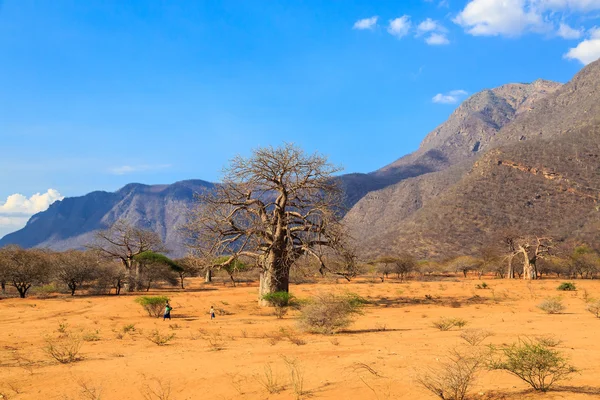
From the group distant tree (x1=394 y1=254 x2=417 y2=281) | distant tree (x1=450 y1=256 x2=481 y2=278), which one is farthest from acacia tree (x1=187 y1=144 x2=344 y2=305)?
distant tree (x1=450 y1=256 x2=481 y2=278)

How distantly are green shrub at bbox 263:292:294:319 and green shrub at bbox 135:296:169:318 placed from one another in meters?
4.87

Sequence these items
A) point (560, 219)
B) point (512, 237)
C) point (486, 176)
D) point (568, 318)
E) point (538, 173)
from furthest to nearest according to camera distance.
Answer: point (486, 176) → point (538, 173) → point (560, 219) → point (512, 237) → point (568, 318)

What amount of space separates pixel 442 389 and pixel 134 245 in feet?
124

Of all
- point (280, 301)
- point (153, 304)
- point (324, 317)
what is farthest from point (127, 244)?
point (324, 317)

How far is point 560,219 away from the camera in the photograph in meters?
61.9

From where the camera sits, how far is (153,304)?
20125 mm

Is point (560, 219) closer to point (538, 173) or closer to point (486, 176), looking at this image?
point (538, 173)

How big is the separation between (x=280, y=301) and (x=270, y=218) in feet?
14.8

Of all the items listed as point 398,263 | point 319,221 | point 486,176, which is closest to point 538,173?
point 486,176

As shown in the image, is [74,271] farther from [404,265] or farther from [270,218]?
[404,265]

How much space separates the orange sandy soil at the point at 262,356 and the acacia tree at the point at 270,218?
313 centimetres

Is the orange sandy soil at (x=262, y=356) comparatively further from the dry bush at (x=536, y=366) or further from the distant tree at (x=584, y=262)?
the distant tree at (x=584, y=262)

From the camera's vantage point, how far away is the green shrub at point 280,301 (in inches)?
742

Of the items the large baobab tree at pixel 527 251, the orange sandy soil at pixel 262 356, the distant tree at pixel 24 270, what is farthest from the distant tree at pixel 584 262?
the distant tree at pixel 24 270
